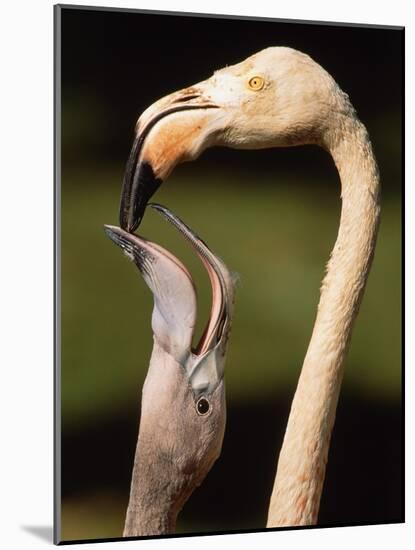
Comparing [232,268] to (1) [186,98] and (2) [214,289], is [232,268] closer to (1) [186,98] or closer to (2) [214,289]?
(2) [214,289]

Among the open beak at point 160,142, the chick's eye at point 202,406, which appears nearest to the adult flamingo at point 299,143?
the open beak at point 160,142

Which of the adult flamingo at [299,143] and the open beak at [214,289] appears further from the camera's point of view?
the open beak at [214,289]

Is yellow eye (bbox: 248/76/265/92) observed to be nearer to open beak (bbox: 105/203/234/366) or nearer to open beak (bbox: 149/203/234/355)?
open beak (bbox: 149/203/234/355)

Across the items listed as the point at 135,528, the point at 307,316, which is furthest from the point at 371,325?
the point at 135,528

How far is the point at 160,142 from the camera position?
15.0 feet

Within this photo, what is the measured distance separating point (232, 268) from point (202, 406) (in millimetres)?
469

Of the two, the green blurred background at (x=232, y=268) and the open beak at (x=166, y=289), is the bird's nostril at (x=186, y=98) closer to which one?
the green blurred background at (x=232, y=268)

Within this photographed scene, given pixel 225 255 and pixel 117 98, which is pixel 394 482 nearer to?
pixel 225 255

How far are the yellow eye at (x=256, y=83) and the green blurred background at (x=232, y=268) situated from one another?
155 mm

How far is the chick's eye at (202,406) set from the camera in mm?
4652

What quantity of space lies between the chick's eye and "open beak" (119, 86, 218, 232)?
1.98ft

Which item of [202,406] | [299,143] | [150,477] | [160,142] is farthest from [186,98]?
[150,477]

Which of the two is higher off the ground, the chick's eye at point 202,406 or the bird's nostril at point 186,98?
the bird's nostril at point 186,98

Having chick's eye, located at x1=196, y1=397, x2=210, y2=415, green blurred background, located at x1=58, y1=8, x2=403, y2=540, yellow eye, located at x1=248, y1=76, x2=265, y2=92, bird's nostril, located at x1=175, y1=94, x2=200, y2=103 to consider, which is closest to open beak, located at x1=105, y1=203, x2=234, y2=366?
green blurred background, located at x1=58, y1=8, x2=403, y2=540
